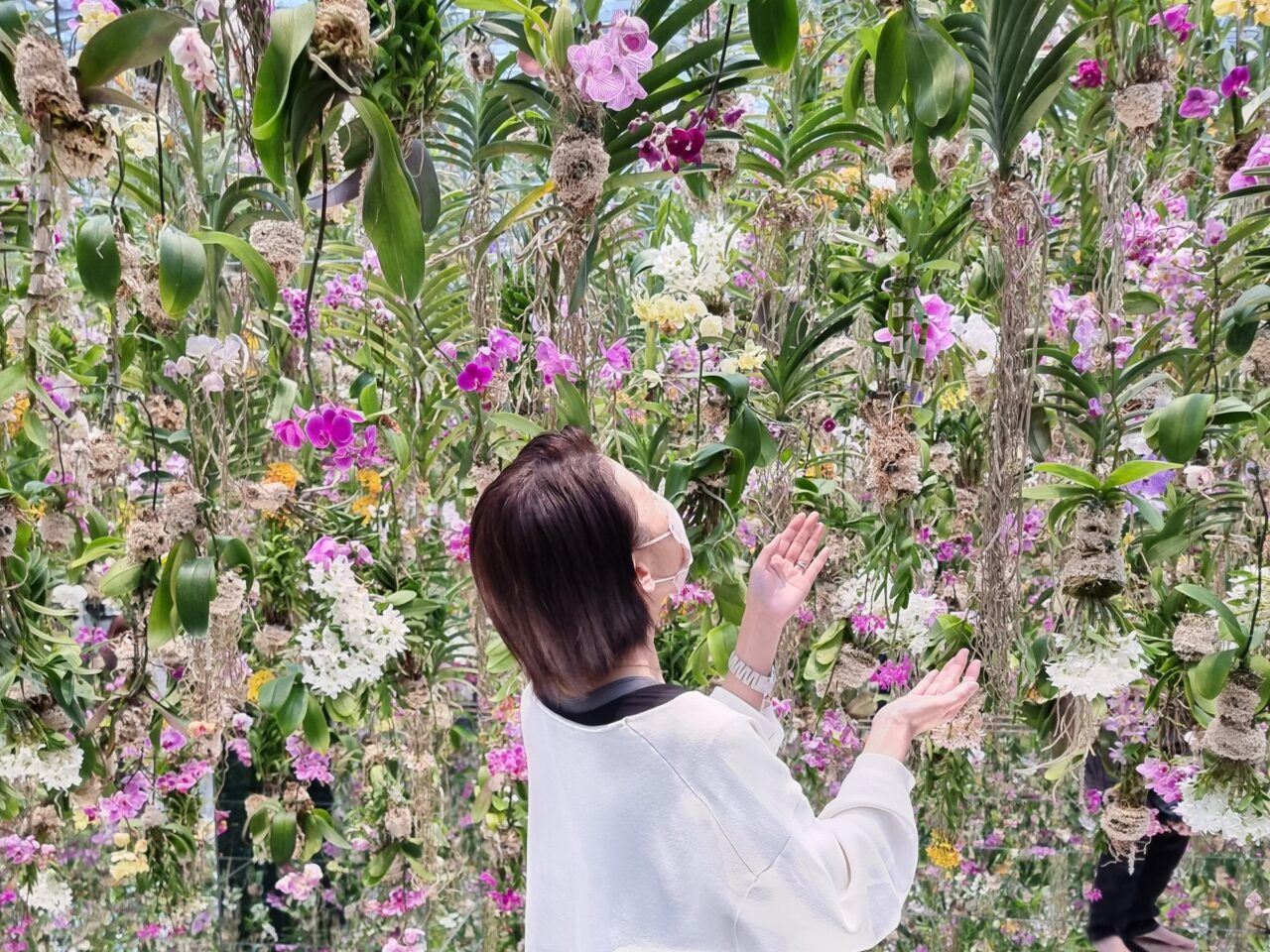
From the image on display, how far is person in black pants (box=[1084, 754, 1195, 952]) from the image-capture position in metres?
2.21

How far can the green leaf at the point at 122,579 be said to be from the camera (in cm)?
141

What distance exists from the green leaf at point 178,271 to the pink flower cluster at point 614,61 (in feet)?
1.31

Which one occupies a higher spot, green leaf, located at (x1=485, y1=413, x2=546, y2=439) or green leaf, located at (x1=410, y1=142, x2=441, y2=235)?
green leaf, located at (x1=410, y1=142, x2=441, y2=235)

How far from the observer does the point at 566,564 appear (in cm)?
96

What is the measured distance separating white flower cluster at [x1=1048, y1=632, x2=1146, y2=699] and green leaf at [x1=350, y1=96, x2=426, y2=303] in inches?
36.0

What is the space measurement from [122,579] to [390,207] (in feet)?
2.92

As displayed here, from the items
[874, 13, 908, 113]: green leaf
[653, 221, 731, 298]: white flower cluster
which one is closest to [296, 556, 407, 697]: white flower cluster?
[653, 221, 731, 298]: white flower cluster

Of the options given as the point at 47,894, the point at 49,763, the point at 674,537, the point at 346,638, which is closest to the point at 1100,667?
the point at 674,537

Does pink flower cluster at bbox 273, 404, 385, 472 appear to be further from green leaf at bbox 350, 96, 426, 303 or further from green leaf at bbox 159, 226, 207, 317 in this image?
green leaf at bbox 350, 96, 426, 303

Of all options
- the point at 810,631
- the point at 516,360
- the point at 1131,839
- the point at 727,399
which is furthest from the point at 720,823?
the point at 810,631

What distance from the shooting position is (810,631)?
→ 2.15 metres

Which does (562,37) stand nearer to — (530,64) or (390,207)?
(530,64)

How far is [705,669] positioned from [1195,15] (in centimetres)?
122

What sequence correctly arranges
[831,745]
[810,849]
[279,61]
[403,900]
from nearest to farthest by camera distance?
1. [279,61]
2. [810,849]
3. [403,900]
4. [831,745]
